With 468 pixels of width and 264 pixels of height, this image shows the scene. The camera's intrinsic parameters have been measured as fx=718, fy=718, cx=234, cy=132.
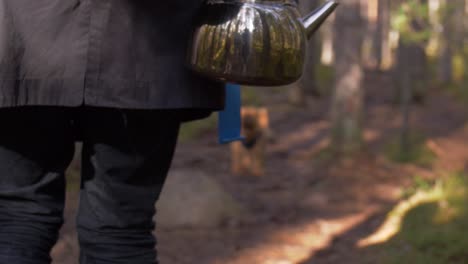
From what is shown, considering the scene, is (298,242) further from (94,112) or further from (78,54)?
(78,54)

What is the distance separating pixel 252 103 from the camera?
11164 millimetres

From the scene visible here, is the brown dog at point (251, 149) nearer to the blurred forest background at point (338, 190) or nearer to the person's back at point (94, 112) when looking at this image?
the blurred forest background at point (338, 190)

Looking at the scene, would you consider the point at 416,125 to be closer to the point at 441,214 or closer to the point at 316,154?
the point at 316,154

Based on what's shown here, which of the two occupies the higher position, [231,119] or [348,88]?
[231,119]

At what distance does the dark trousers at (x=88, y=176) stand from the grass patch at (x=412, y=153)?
234 inches

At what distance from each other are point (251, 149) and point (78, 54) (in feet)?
15.6

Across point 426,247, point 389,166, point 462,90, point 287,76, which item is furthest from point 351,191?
point 462,90

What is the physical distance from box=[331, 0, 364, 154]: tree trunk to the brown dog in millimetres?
888

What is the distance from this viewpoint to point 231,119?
7.79 feet

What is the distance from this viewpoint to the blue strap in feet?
7.72

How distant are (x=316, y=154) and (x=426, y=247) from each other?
3.55m

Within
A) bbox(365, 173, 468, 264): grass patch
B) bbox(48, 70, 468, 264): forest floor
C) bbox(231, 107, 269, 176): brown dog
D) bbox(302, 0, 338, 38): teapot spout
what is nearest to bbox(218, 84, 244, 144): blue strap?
bbox(302, 0, 338, 38): teapot spout

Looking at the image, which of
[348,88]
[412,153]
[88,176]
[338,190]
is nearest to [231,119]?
[88,176]

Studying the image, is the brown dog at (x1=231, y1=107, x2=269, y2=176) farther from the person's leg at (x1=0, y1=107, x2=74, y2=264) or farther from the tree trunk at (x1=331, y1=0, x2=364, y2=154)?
the person's leg at (x1=0, y1=107, x2=74, y2=264)
